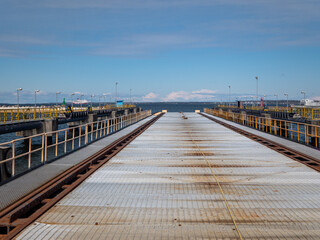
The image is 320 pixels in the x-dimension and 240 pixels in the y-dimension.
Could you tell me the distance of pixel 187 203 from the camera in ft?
22.9

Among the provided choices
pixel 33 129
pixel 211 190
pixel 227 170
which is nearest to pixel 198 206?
pixel 211 190

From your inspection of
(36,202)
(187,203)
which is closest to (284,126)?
(187,203)

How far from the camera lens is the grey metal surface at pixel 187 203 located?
540cm

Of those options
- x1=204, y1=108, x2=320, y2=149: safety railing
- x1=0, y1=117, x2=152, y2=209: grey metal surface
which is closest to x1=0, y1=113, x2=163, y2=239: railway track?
x1=0, y1=117, x2=152, y2=209: grey metal surface

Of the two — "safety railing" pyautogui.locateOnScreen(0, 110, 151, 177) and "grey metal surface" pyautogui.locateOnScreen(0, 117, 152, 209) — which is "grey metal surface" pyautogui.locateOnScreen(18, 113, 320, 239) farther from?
"safety railing" pyautogui.locateOnScreen(0, 110, 151, 177)

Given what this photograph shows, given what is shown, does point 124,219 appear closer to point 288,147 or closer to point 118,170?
point 118,170

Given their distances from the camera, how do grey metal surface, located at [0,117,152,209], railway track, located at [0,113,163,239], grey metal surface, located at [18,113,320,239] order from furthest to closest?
grey metal surface, located at [0,117,152,209] → railway track, located at [0,113,163,239] → grey metal surface, located at [18,113,320,239]

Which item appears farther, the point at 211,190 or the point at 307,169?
the point at 307,169

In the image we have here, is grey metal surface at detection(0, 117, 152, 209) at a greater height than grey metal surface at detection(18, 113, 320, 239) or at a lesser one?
greater

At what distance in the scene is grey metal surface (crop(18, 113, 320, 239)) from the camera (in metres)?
5.40

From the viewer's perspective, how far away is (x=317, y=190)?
315 inches

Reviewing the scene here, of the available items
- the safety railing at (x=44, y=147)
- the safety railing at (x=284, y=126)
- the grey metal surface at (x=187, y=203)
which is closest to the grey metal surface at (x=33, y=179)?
the safety railing at (x=44, y=147)

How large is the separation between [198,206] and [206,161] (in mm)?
5613

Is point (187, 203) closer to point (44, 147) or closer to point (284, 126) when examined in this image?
point (44, 147)
